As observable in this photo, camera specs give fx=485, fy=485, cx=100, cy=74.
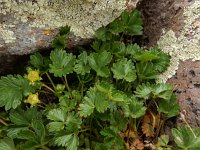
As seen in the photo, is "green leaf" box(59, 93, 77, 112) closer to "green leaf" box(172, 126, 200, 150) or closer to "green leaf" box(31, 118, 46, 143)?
"green leaf" box(31, 118, 46, 143)

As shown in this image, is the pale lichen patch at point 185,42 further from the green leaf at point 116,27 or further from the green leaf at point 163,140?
the green leaf at point 163,140

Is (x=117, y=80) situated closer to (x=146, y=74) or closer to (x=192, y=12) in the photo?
(x=146, y=74)

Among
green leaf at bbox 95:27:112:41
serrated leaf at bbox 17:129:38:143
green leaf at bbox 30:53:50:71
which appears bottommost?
serrated leaf at bbox 17:129:38:143

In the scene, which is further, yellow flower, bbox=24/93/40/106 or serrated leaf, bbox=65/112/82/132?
yellow flower, bbox=24/93/40/106

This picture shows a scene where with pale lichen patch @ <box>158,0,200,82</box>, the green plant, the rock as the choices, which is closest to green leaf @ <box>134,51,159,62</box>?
the green plant

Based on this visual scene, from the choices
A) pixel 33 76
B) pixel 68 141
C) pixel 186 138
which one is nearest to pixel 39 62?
pixel 33 76

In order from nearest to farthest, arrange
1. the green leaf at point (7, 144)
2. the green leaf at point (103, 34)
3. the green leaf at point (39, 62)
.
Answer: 1. the green leaf at point (7, 144)
2. the green leaf at point (39, 62)
3. the green leaf at point (103, 34)

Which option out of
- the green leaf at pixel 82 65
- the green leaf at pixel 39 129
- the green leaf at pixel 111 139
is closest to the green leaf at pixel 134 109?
the green leaf at pixel 111 139

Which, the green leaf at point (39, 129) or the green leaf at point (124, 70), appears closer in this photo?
the green leaf at point (39, 129)
